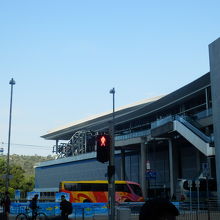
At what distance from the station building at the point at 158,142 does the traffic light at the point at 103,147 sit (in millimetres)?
10158

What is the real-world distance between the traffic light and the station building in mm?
10158

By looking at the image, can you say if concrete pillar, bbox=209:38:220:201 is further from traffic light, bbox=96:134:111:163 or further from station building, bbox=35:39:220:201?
traffic light, bbox=96:134:111:163

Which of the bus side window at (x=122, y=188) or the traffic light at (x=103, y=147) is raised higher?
the traffic light at (x=103, y=147)

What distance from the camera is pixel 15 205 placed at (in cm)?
3050

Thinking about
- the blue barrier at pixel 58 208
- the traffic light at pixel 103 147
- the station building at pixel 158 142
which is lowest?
the blue barrier at pixel 58 208

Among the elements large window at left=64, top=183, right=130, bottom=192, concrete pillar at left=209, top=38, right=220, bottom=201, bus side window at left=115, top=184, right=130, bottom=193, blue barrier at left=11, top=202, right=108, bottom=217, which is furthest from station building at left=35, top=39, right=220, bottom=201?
blue barrier at left=11, top=202, right=108, bottom=217

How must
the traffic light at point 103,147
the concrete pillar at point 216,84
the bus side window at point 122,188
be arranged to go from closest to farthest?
the traffic light at point 103,147, the concrete pillar at point 216,84, the bus side window at point 122,188

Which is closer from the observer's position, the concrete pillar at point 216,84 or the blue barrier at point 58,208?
the blue barrier at point 58,208

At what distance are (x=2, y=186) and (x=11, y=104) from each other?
5895 centimetres

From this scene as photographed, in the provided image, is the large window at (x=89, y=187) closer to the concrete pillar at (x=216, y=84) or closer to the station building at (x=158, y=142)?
the station building at (x=158, y=142)

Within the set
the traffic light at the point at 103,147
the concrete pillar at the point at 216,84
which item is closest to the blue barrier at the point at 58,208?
the concrete pillar at the point at 216,84

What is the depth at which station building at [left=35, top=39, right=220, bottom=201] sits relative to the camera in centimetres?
3912

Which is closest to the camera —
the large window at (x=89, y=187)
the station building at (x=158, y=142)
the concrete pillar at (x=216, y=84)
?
the concrete pillar at (x=216, y=84)

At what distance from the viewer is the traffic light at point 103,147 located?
1396 centimetres
